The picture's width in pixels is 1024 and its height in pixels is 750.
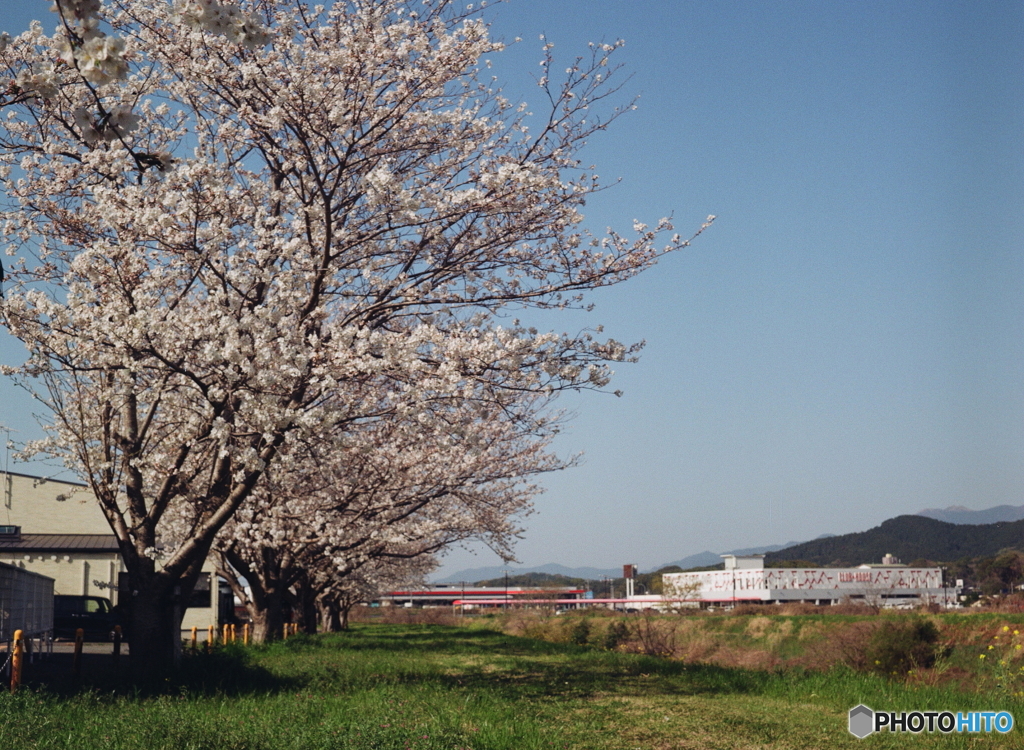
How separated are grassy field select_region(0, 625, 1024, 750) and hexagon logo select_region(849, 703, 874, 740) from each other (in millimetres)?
132

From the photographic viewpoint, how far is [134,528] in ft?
42.6

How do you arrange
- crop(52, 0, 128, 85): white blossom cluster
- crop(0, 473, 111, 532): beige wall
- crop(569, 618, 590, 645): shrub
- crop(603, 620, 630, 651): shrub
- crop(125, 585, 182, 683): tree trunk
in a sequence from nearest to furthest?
crop(52, 0, 128, 85): white blossom cluster
crop(125, 585, 182, 683): tree trunk
crop(603, 620, 630, 651): shrub
crop(569, 618, 590, 645): shrub
crop(0, 473, 111, 532): beige wall

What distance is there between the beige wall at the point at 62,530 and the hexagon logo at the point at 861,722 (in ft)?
124

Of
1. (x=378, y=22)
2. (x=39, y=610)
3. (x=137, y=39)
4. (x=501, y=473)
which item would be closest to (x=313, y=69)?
(x=378, y=22)

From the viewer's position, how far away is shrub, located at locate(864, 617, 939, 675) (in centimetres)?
1886

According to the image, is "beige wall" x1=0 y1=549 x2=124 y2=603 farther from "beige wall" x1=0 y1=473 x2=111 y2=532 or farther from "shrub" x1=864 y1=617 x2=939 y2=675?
"shrub" x1=864 y1=617 x2=939 y2=675

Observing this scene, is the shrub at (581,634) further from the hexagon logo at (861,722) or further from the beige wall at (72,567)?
the hexagon logo at (861,722)

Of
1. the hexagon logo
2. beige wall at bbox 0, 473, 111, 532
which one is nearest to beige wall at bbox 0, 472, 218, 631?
beige wall at bbox 0, 473, 111, 532

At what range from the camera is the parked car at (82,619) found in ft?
103

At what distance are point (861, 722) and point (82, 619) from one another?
29.0 m

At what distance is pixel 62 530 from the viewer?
1763 inches

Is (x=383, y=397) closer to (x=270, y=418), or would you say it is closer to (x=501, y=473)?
(x=270, y=418)

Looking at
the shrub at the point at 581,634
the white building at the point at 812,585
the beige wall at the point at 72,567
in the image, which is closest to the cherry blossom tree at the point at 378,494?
the shrub at the point at 581,634

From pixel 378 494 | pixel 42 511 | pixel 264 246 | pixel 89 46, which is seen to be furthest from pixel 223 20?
pixel 42 511
